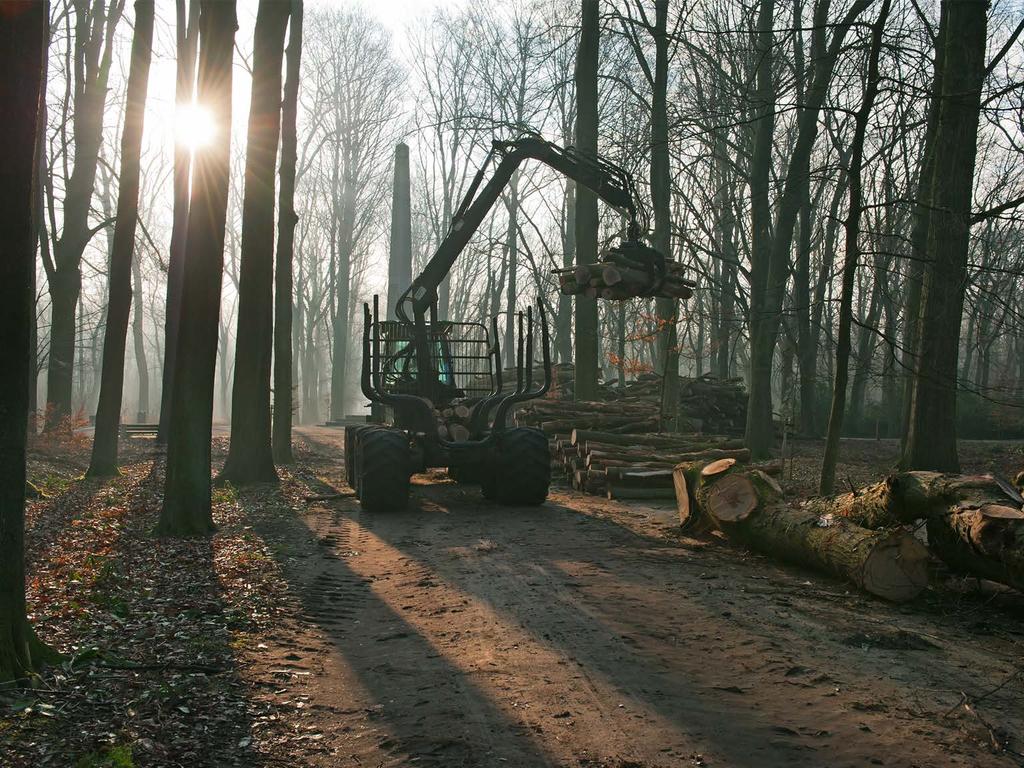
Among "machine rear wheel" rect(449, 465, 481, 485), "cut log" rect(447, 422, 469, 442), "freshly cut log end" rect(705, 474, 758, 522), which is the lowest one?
"machine rear wheel" rect(449, 465, 481, 485)

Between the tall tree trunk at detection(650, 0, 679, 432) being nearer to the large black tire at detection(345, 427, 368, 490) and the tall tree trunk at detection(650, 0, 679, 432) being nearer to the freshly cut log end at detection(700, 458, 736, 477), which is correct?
the large black tire at detection(345, 427, 368, 490)

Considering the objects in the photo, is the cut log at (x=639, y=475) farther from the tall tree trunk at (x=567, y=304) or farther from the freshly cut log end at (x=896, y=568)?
the tall tree trunk at (x=567, y=304)

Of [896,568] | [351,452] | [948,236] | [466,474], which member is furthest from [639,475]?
[896,568]

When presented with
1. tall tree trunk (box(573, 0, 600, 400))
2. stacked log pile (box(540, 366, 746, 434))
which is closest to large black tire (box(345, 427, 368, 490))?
tall tree trunk (box(573, 0, 600, 400))

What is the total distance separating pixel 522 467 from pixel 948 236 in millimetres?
6362

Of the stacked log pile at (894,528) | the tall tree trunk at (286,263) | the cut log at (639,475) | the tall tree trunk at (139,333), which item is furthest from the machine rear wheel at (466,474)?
the tall tree trunk at (139,333)

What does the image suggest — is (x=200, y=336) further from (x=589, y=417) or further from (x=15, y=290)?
(x=589, y=417)

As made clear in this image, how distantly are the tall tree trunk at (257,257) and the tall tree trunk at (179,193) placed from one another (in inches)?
200

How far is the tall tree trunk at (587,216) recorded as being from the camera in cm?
1919

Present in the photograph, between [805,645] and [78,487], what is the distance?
11759 mm

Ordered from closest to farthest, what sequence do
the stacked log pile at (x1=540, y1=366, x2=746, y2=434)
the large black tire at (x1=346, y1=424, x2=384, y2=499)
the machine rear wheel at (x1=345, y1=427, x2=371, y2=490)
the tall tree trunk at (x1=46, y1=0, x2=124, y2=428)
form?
the large black tire at (x1=346, y1=424, x2=384, y2=499) < the machine rear wheel at (x1=345, y1=427, x2=371, y2=490) < the tall tree trunk at (x1=46, y1=0, x2=124, y2=428) < the stacked log pile at (x1=540, y1=366, x2=746, y2=434)

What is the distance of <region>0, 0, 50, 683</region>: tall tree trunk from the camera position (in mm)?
4414

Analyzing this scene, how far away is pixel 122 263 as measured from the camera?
15789 mm

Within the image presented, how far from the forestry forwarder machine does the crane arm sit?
0.02m
